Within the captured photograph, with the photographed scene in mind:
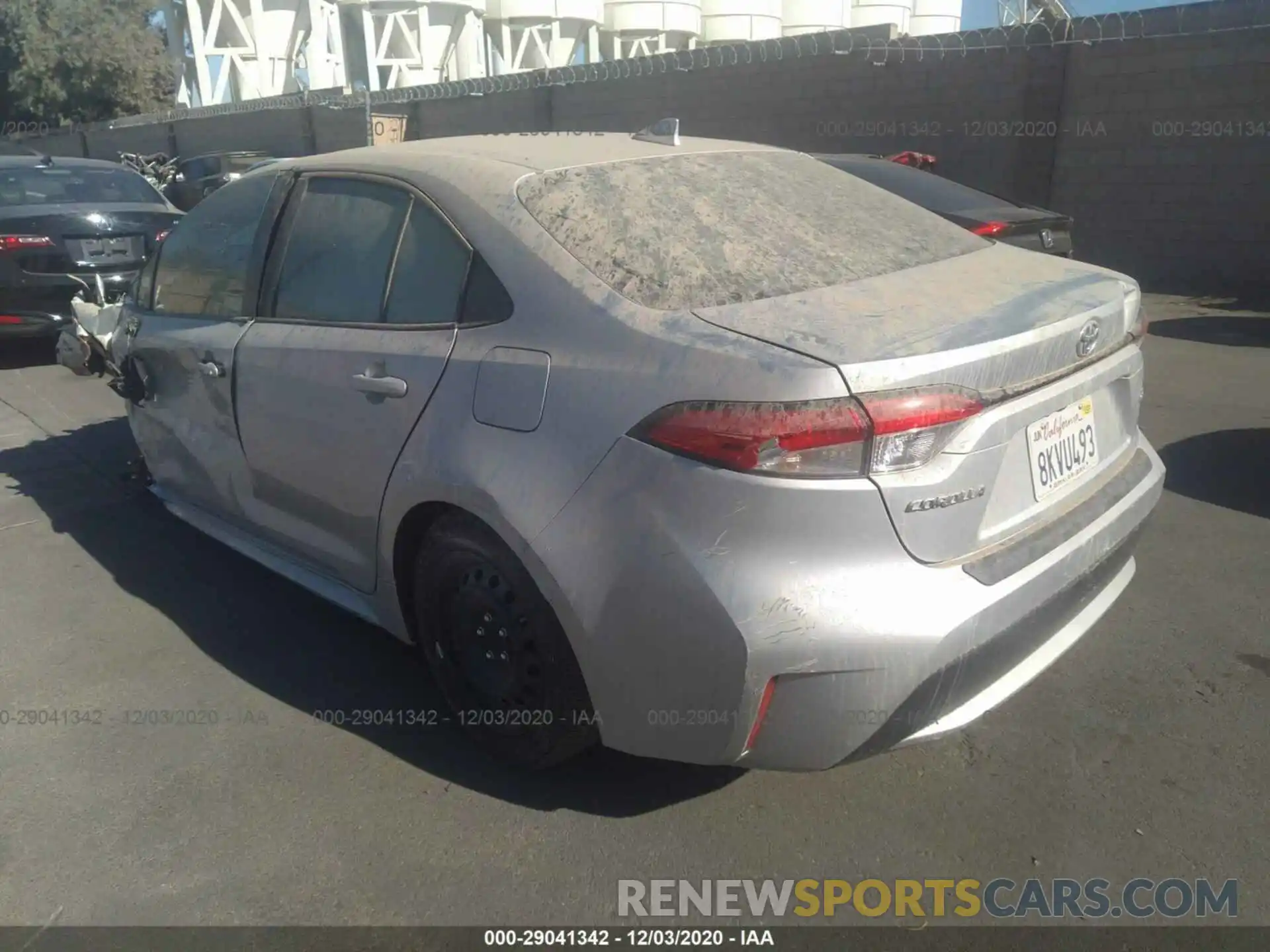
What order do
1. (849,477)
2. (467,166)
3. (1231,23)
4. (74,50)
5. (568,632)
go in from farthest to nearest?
(74,50) < (1231,23) < (467,166) < (568,632) < (849,477)

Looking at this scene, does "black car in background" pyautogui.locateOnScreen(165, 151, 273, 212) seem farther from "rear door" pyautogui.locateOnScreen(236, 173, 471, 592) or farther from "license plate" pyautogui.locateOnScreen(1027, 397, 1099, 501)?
"license plate" pyautogui.locateOnScreen(1027, 397, 1099, 501)

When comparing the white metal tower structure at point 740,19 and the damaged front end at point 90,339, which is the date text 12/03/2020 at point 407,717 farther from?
the white metal tower structure at point 740,19

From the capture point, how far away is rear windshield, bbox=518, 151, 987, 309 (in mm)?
2502

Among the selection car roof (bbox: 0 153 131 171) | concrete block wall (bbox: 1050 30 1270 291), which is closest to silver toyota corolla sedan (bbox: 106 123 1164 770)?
car roof (bbox: 0 153 131 171)

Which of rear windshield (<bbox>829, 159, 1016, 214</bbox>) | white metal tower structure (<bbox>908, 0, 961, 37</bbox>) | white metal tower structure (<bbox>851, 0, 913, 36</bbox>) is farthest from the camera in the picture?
white metal tower structure (<bbox>908, 0, 961, 37</bbox>)

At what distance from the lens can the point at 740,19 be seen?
38.9 metres

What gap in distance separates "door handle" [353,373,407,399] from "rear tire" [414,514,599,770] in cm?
38

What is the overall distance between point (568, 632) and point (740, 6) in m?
40.8

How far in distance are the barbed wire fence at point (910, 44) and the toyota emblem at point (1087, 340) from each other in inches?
391

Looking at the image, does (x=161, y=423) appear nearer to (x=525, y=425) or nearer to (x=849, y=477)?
(x=525, y=425)

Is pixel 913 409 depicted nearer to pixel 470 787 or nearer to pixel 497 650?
pixel 497 650

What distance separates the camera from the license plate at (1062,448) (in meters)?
2.42

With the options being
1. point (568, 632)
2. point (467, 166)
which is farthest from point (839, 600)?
point (467, 166)

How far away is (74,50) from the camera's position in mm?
38594
